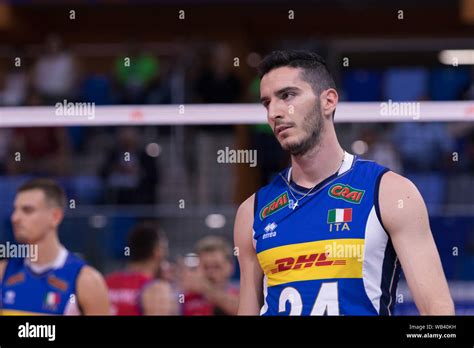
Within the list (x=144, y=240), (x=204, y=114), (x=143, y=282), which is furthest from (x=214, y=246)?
(x=204, y=114)

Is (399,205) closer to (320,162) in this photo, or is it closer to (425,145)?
(320,162)

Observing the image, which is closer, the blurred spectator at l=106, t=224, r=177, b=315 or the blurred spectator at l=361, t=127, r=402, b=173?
the blurred spectator at l=106, t=224, r=177, b=315

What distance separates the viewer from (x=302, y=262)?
135 inches

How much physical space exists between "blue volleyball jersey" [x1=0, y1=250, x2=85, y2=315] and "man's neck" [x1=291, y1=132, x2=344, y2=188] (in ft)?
6.20

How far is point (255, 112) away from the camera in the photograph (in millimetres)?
5605

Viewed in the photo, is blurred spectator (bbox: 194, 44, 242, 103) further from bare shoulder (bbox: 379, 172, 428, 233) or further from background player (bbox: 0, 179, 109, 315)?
bare shoulder (bbox: 379, 172, 428, 233)

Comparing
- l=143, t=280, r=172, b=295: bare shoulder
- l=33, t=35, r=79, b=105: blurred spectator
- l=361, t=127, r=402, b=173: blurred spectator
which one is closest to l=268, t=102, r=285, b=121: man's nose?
l=361, t=127, r=402, b=173: blurred spectator

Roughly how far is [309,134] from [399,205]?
54 centimetres

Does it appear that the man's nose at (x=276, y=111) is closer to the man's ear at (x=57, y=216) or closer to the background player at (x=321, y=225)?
the background player at (x=321, y=225)

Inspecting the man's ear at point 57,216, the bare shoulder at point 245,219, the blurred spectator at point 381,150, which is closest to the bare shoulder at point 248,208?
the bare shoulder at point 245,219

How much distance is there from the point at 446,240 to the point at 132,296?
2.23 meters

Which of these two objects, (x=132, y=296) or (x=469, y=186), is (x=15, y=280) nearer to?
(x=132, y=296)

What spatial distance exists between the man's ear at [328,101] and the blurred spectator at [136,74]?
2761 mm

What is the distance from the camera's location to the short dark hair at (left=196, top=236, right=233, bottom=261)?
541cm
